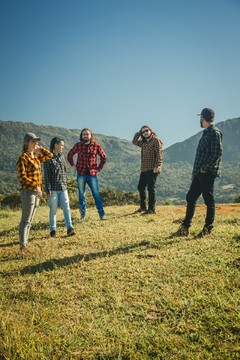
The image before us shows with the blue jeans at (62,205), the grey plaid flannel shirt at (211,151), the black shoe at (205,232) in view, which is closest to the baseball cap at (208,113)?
the grey plaid flannel shirt at (211,151)

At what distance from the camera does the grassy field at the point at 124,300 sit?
1.65 meters

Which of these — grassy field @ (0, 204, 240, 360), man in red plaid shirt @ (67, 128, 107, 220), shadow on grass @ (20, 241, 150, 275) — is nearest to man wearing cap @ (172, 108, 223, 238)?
grassy field @ (0, 204, 240, 360)

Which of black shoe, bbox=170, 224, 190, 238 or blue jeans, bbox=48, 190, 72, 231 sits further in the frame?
blue jeans, bbox=48, 190, 72, 231

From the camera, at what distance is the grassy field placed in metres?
1.65

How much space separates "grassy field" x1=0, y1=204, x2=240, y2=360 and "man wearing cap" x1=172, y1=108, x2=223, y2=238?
1.48 feet

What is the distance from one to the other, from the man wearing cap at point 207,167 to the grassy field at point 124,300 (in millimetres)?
450

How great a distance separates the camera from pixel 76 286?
263 centimetres

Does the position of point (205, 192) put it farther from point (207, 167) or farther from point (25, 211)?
point (25, 211)

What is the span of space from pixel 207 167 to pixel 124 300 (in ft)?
9.75

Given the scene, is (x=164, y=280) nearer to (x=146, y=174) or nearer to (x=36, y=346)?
(x=36, y=346)

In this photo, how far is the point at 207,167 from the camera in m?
3.95

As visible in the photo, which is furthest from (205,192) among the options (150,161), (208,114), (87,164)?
(87,164)

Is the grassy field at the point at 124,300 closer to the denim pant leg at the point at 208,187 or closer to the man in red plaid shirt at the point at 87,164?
the denim pant leg at the point at 208,187

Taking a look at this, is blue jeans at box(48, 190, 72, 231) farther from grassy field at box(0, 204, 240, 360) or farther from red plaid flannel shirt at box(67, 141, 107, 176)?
red plaid flannel shirt at box(67, 141, 107, 176)
